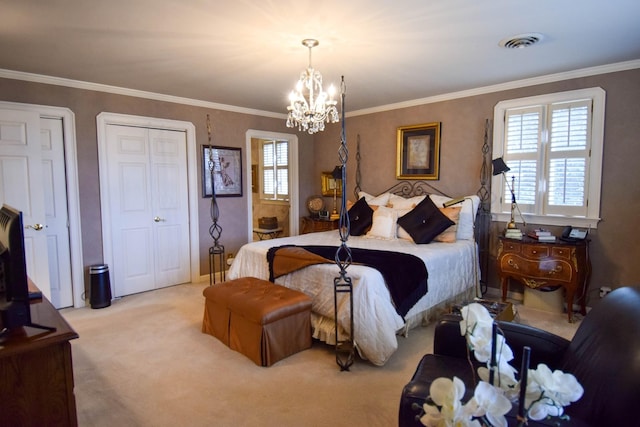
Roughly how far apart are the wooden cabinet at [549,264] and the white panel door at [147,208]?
396 centimetres

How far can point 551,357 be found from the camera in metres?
1.72

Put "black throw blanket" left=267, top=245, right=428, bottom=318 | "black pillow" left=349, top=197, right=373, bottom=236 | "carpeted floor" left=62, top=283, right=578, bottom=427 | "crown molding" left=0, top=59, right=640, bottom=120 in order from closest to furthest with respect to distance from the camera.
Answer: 1. "carpeted floor" left=62, top=283, right=578, bottom=427
2. "black throw blanket" left=267, top=245, right=428, bottom=318
3. "crown molding" left=0, top=59, right=640, bottom=120
4. "black pillow" left=349, top=197, right=373, bottom=236

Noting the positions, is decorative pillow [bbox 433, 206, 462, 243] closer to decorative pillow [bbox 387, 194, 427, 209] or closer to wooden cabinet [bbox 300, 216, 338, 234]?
decorative pillow [bbox 387, 194, 427, 209]

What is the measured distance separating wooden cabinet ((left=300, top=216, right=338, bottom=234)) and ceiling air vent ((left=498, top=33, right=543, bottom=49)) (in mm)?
3304

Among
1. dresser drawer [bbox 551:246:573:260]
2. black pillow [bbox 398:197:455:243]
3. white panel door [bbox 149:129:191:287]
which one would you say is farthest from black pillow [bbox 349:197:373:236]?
white panel door [bbox 149:129:191:287]

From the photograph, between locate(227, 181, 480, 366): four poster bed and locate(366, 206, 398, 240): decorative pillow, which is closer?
locate(227, 181, 480, 366): four poster bed

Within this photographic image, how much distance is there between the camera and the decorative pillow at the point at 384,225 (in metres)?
4.25

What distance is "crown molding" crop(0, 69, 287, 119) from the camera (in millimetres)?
3610

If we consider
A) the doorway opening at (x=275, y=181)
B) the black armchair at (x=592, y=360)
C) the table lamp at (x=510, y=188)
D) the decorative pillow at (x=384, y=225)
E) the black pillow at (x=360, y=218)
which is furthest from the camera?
the doorway opening at (x=275, y=181)

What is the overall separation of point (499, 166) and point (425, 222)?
3.32 feet

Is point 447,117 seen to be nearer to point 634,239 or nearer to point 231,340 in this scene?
point 634,239

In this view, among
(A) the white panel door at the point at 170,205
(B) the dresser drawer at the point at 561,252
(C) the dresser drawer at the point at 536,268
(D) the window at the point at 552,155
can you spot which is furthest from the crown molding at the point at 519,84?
(A) the white panel door at the point at 170,205

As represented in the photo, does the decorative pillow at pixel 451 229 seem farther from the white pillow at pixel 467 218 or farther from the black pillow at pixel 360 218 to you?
the black pillow at pixel 360 218

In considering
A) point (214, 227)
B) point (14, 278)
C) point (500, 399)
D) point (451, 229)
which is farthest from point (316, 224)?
point (500, 399)
